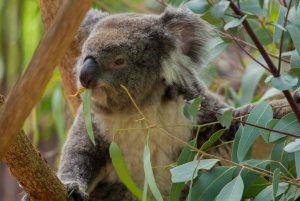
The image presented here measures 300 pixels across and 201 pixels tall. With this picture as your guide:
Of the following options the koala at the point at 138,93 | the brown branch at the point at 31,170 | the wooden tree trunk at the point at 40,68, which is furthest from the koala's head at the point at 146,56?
the wooden tree trunk at the point at 40,68

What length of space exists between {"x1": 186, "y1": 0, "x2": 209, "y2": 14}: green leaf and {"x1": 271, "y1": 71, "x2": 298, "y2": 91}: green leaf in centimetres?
37

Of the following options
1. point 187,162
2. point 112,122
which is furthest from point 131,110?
point 187,162

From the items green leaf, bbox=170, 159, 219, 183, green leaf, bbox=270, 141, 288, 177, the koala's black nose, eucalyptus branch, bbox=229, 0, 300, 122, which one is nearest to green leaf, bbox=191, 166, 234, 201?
green leaf, bbox=170, 159, 219, 183

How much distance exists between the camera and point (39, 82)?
140 cm

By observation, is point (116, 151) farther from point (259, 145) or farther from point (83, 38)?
point (83, 38)

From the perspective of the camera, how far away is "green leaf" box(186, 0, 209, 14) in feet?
6.59

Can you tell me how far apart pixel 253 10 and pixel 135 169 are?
113 centimetres

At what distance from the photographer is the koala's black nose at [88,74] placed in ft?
8.52

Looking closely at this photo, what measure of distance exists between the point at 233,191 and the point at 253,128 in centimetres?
33

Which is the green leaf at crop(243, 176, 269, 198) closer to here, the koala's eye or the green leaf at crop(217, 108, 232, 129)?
the green leaf at crop(217, 108, 232, 129)

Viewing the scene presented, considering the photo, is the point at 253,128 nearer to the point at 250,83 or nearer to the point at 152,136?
the point at 152,136

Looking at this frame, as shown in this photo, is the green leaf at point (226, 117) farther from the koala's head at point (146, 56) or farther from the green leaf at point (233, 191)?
the koala's head at point (146, 56)

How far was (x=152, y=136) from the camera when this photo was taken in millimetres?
3096

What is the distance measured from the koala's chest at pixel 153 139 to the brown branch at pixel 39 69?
158 centimetres
